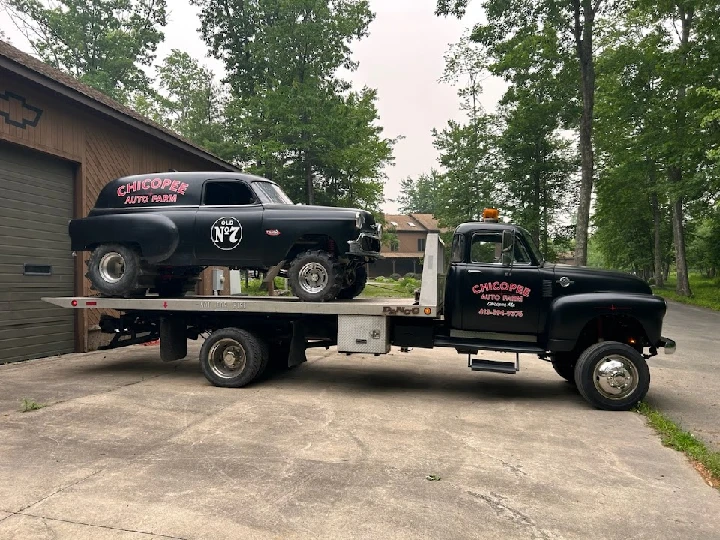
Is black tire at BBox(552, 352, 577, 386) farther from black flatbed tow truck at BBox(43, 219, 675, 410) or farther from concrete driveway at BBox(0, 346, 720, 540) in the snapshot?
concrete driveway at BBox(0, 346, 720, 540)

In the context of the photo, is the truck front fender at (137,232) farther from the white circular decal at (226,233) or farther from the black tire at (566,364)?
the black tire at (566,364)

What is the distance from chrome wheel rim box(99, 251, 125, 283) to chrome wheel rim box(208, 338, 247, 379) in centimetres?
202

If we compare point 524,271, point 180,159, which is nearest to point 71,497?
point 524,271

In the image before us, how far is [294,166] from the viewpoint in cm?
2875

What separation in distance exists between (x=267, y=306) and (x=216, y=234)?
140cm

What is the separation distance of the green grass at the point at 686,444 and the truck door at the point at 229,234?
5.47m

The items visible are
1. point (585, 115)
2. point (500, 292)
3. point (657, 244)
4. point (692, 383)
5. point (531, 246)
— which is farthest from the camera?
point (657, 244)

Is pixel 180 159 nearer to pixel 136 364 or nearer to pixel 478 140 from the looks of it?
pixel 136 364

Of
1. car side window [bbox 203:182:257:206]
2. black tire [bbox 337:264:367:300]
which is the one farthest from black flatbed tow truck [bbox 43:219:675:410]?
car side window [bbox 203:182:257:206]

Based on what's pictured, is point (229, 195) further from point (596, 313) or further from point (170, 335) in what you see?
point (596, 313)

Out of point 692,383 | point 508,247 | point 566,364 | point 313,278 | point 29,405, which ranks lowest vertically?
point 692,383

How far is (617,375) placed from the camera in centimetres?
617

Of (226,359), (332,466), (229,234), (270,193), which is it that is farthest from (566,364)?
(229,234)

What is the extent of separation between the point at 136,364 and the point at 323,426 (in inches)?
199
